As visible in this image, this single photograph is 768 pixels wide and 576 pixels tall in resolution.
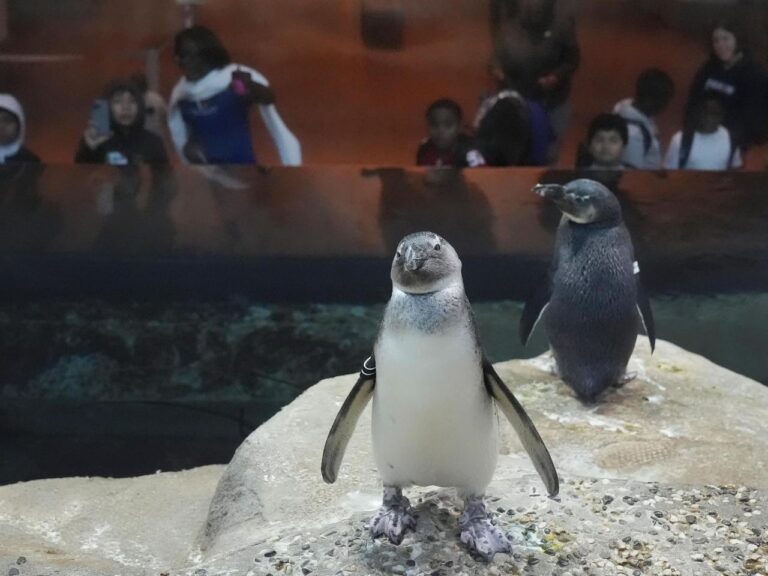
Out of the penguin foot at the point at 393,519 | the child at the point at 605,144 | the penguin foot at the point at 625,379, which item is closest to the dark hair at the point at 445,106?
the child at the point at 605,144

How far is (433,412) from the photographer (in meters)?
1.34

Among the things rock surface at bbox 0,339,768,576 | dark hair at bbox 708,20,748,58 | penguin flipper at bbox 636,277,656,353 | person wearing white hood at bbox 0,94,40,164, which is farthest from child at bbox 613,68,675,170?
person wearing white hood at bbox 0,94,40,164

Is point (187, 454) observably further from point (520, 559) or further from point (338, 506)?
point (520, 559)

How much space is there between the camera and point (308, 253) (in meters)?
3.09

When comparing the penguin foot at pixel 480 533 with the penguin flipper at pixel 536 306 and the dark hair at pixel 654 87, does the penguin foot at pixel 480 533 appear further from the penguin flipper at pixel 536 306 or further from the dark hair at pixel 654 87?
the dark hair at pixel 654 87

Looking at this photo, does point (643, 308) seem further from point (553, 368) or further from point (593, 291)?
point (553, 368)

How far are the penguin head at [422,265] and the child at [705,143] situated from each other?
2087mm

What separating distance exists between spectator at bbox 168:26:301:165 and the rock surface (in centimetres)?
101

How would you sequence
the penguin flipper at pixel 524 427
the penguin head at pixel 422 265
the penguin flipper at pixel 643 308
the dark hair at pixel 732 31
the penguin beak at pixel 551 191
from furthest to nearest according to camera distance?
1. the dark hair at pixel 732 31
2. the penguin flipper at pixel 643 308
3. the penguin beak at pixel 551 191
4. the penguin flipper at pixel 524 427
5. the penguin head at pixel 422 265

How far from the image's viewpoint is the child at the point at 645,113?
2.91 m

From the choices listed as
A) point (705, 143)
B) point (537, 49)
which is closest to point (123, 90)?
point (537, 49)

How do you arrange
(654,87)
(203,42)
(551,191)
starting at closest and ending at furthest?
(551,191)
(203,42)
(654,87)

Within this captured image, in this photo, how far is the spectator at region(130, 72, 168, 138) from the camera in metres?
2.80

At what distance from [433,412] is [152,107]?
2.03 m
